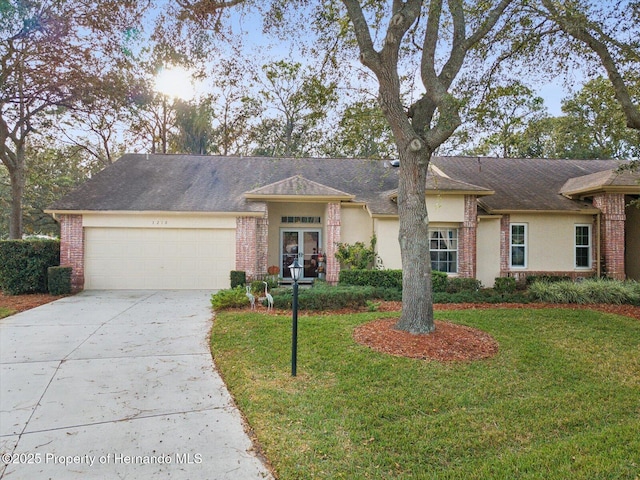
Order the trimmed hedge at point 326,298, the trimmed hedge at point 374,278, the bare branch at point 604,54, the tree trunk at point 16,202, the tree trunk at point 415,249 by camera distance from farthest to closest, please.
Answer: the tree trunk at point 16,202, the trimmed hedge at point 374,278, the trimmed hedge at point 326,298, the bare branch at point 604,54, the tree trunk at point 415,249

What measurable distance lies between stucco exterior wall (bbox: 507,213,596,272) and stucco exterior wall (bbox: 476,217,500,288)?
785mm

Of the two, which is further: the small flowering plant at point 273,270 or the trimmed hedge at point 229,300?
the small flowering plant at point 273,270

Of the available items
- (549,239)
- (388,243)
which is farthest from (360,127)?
(549,239)

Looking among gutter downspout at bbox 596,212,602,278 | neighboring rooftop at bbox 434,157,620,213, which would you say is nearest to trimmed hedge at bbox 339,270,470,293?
neighboring rooftop at bbox 434,157,620,213

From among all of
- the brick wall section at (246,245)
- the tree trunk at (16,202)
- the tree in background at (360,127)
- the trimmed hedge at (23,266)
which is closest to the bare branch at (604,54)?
the tree in background at (360,127)

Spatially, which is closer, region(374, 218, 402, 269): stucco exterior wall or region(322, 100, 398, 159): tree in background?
region(322, 100, 398, 159): tree in background

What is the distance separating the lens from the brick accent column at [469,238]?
40.3ft

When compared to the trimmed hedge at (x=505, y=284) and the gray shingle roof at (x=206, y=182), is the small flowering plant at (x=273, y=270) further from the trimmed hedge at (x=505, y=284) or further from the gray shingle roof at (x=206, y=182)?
the trimmed hedge at (x=505, y=284)

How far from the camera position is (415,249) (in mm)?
6199

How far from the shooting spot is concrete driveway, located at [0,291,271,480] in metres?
2.98

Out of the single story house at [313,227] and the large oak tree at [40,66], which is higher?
the large oak tree at [40,66]

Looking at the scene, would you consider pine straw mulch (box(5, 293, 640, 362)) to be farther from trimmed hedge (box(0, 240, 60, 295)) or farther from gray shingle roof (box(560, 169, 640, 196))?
trimmed hedge (box(0, 240, 60, 295))

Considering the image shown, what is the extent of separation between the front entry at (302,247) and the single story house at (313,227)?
40mm

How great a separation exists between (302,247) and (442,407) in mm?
10648
